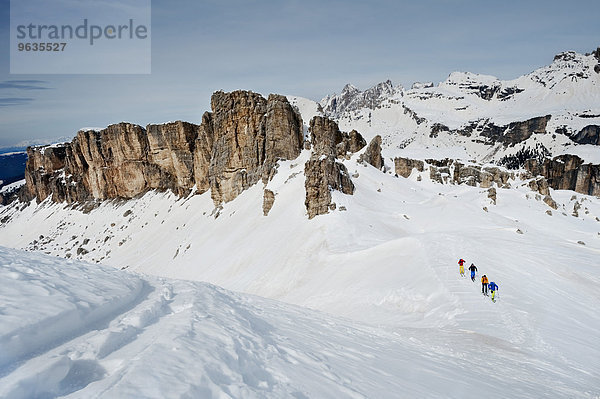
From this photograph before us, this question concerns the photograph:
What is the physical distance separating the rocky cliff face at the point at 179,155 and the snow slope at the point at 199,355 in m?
47.3

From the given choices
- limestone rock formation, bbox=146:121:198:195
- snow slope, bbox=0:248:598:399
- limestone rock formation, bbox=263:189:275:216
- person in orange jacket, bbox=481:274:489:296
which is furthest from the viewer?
limestone rock formation, bbox=146:121:198:195

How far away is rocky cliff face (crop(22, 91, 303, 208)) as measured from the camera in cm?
5934

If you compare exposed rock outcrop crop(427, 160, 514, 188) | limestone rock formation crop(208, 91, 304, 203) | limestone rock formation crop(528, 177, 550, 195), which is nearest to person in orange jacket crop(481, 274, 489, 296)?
limestone rock formation crop(208, 91, 304, 203)

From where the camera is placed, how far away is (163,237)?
6612 cm

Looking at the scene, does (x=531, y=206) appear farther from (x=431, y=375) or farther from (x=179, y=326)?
(x=179, y=326)

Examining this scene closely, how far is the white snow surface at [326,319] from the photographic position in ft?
15.4

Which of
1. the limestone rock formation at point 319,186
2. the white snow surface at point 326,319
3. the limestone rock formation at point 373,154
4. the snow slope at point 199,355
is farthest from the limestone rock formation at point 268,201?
the snow slope at point 199,355

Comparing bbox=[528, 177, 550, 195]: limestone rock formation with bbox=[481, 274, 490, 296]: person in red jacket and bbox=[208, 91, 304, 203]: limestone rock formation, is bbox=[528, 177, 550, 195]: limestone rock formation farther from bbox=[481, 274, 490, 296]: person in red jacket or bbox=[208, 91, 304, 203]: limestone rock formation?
bbox=[481, 274, 490, 296]: person in red jacket

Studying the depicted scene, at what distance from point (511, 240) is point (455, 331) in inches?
676

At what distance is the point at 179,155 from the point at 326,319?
81350mm

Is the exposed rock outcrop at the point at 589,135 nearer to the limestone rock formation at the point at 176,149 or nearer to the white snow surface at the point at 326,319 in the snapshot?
the white snow surface at the point at 326,319

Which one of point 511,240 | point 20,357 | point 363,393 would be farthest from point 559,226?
point 20,357

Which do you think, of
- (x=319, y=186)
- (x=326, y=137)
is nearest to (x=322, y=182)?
(x=319, y=186)

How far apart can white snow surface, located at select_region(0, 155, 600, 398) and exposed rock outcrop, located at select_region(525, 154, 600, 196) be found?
325 ft
